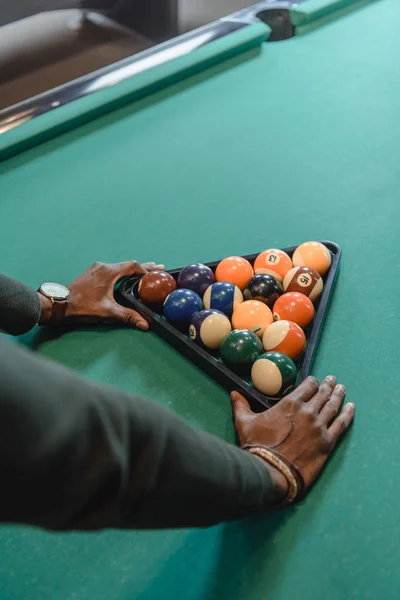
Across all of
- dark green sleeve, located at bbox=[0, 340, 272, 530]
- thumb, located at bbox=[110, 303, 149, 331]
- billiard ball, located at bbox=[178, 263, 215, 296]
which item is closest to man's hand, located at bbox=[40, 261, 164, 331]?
thumb, located at bbox=[110, 303, 149, 331]

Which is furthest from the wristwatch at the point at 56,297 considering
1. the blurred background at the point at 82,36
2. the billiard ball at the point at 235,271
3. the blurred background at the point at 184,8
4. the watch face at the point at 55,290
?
the blurred background at the point at 184,8

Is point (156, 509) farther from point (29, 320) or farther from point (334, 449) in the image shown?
point (29, 320)

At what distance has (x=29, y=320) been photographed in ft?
4.81

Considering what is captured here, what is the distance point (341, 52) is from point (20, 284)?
6.03 feet

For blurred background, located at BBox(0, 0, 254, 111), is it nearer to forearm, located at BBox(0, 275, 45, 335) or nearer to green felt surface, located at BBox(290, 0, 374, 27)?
green felt surface, located at BBox(290, 0, 374, 27)

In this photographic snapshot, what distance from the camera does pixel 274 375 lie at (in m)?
1.31

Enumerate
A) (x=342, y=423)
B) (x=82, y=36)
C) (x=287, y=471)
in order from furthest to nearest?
1. (x=82, y=36)
2. (x=342, y=423)
3. (x=287, y=471)

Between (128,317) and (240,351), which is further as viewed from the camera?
(128,317)

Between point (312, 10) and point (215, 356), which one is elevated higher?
point (312, 10)

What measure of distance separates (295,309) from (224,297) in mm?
169

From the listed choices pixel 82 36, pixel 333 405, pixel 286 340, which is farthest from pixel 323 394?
pixel 82 36

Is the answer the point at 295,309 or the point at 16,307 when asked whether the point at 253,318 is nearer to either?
the point at 295,309

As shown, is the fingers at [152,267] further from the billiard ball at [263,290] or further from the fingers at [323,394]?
the fingers at [323,394]

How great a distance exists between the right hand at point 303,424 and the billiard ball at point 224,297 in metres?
0.26
